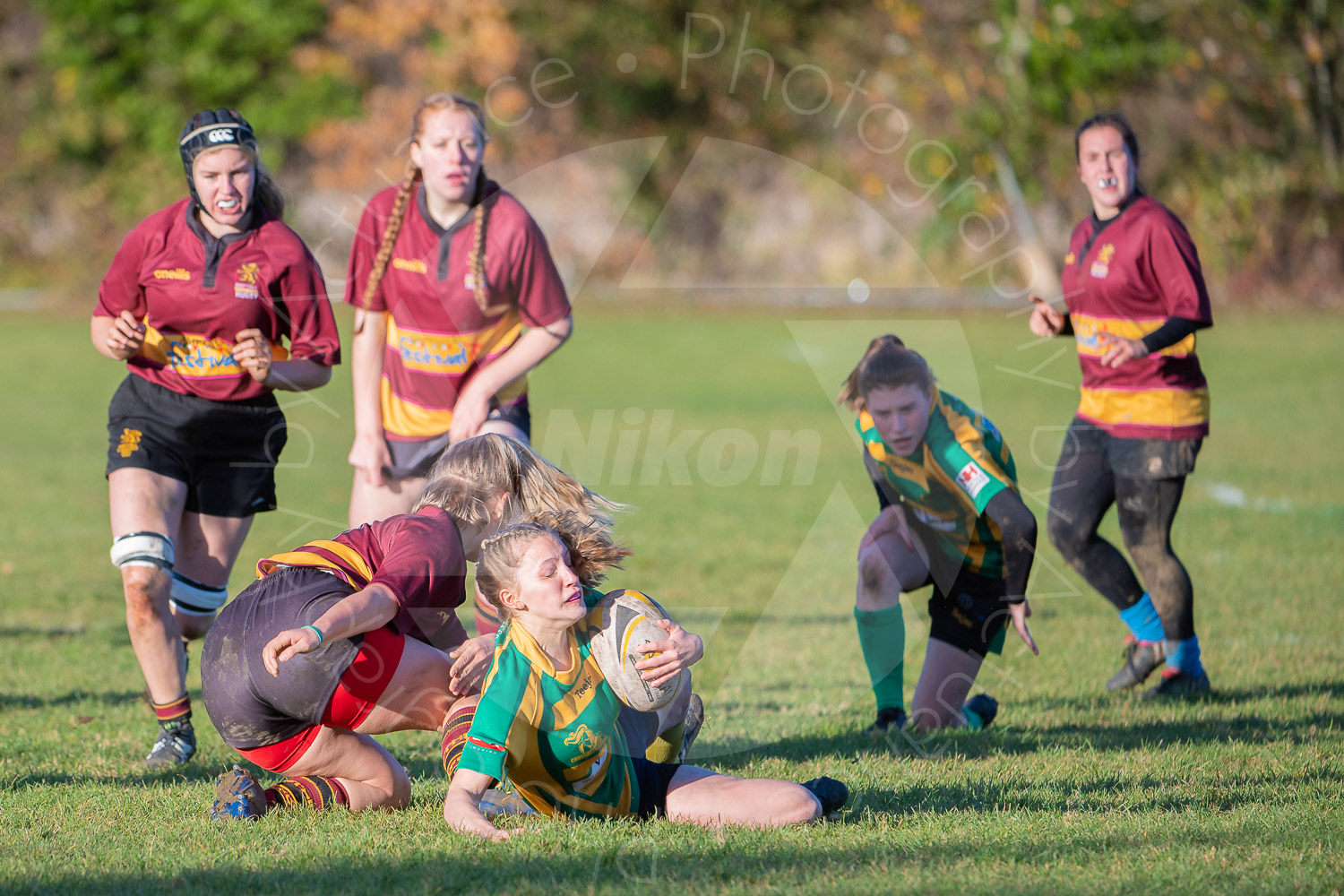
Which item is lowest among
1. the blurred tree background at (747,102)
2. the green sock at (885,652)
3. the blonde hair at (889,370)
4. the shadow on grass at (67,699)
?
the shadow on grass at (67,699)

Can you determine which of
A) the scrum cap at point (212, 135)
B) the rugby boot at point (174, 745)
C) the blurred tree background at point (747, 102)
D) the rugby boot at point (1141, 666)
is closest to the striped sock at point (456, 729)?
the rugby boot at point (174, 745)

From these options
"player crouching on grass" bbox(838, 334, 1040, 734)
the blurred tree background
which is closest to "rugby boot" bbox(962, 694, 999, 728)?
"player crouching on grass" bbox(838, 334, 1040, 734)

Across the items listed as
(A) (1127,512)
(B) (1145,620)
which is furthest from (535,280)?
(B) (1145,620)

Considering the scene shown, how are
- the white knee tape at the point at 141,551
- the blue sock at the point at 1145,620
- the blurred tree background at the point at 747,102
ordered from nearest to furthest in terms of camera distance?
the white knee tape at the point at 141,551, the blue sock at the point at 1145,620, the blurred tree background at the point at 747,102

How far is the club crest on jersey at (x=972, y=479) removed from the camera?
460 cm

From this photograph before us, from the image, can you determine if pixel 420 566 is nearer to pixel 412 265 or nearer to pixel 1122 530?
pixel 412 265

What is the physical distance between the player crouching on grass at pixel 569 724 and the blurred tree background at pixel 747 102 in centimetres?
2066

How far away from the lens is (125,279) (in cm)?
463

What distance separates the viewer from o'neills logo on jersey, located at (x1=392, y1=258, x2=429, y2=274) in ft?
16.7

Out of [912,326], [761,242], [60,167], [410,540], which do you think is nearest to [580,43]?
[761,242]

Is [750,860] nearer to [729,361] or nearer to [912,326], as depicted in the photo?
[729,361]

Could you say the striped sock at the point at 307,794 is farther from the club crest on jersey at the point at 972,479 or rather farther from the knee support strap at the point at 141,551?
the club crest on jersey at the point at 972,479

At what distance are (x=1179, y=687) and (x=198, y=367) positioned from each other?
13.0ft

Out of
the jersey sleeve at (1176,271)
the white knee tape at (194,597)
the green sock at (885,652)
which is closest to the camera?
the white knee tape at (194,597)
